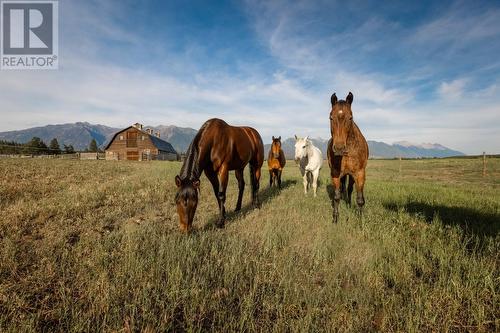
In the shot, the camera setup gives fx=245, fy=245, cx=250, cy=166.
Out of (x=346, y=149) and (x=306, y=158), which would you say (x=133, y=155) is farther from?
(x=346, y=149)

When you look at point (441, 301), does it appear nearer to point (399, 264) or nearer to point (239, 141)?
point (399, 264)

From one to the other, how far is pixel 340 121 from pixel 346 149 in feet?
2.11

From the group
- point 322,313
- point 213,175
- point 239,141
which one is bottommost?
point 322,313

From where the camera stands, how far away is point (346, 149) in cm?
548

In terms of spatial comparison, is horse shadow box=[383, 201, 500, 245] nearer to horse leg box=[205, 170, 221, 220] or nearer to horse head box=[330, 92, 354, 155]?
horse head box=[330, 92, 354, 155]

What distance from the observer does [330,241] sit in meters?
4.39

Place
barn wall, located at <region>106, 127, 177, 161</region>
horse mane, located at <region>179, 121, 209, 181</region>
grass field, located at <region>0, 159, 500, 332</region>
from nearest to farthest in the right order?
grass field, located at <region>0, 159, 500, 332</region>
horse mane, located at <region>179, 121, 209, 181</region>
barn wall, located at <region>106, 127, 177, 161</region>

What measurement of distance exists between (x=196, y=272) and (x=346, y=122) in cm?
426

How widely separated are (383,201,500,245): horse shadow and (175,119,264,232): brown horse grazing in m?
4.54

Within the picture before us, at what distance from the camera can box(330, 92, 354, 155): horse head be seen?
515 cm

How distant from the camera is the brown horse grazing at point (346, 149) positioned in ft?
17.1

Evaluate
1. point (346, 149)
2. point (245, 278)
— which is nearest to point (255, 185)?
point (346, 149)

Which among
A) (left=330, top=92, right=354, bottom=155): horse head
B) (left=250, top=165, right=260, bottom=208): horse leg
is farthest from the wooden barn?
(left=330, top=92, right=354, bottom=155): horse head

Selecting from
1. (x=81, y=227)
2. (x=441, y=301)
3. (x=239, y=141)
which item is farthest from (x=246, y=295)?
(x=239, y=141)
